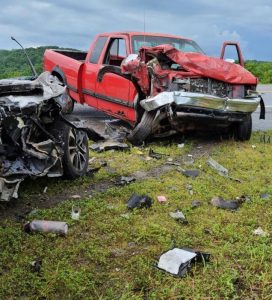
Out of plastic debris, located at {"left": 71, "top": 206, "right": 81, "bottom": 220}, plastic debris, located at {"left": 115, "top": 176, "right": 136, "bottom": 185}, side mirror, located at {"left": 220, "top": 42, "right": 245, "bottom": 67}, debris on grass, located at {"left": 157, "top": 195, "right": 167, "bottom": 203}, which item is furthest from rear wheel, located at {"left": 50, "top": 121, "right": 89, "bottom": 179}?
side mirror, located at {"left": 220, "top": 42, "right": 245, "bottom": 67}

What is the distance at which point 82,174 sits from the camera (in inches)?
250

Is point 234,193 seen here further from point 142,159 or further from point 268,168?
point 142,159

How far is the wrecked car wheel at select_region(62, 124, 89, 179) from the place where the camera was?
5.93 meters

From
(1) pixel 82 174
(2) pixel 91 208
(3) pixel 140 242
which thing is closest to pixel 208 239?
(3) pixel 140 242

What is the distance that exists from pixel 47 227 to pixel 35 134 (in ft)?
4.34

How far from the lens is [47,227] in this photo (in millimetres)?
4469

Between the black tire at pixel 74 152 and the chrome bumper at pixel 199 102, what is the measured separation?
1.65m

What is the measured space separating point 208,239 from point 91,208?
134cm

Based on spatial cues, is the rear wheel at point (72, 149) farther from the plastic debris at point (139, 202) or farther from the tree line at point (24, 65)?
the tree line at point (24, 65)

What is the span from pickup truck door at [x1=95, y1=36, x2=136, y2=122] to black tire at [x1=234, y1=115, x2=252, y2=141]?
6.03 ft

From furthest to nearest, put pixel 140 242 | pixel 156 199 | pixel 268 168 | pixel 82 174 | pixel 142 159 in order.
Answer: pixel 142 159, pixel 268 168, pixel 82 174, pixel 156 199, pixel 140 242

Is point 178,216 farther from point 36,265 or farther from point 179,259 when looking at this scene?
point 36,265

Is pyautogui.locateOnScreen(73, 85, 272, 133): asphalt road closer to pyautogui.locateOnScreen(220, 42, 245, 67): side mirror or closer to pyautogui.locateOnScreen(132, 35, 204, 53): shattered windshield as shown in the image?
pyautogui.locateOnScreen(220, 42, 245, 67): side mirror

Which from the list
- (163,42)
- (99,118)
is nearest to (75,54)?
(99,118)
